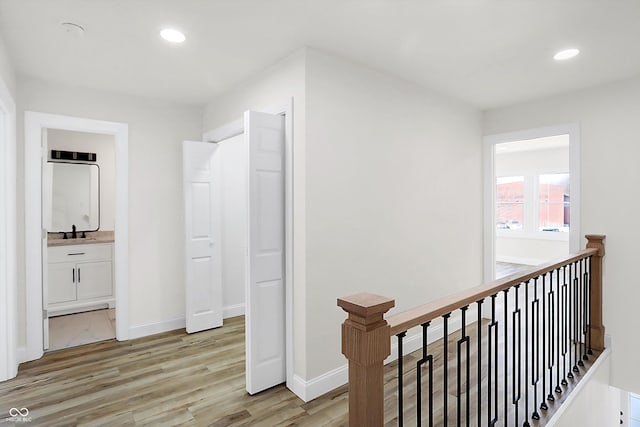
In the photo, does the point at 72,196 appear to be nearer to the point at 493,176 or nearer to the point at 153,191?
the point at 153,191

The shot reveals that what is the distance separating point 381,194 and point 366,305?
6.66ft

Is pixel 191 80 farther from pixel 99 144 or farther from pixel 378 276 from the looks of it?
pixel 99 144

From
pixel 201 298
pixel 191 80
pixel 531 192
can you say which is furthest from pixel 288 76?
pixel 531 192

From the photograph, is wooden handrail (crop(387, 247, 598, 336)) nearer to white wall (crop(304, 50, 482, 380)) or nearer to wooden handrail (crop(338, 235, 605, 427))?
wooden handrail (crop(338, 235, 605, 427))

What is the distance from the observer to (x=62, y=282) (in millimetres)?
4527

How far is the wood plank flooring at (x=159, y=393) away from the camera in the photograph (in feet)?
7.57

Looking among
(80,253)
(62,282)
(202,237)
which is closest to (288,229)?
(202,237)

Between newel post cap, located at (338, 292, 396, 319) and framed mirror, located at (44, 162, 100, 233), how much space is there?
5.16 meters

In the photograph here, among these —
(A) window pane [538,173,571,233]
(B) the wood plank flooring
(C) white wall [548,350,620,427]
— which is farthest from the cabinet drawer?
(A) window pane [538,173,571,233]

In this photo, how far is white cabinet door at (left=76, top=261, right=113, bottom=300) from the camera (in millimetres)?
4656

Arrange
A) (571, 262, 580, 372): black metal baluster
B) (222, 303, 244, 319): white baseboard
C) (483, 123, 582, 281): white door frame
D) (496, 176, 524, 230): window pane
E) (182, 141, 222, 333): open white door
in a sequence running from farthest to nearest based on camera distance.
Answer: (496, 176, 524, 230): window pane < (222, 303, 244, 319): white baseboard < (182, 141, 222, 333): open white door < (483, 123, 582, 281): white door frame < (571, 262, 580, 372): black metal baluster

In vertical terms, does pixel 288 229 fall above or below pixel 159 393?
above

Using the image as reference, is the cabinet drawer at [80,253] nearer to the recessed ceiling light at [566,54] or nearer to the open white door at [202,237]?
the open white door at [202,237]

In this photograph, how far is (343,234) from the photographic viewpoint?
9.16ft
